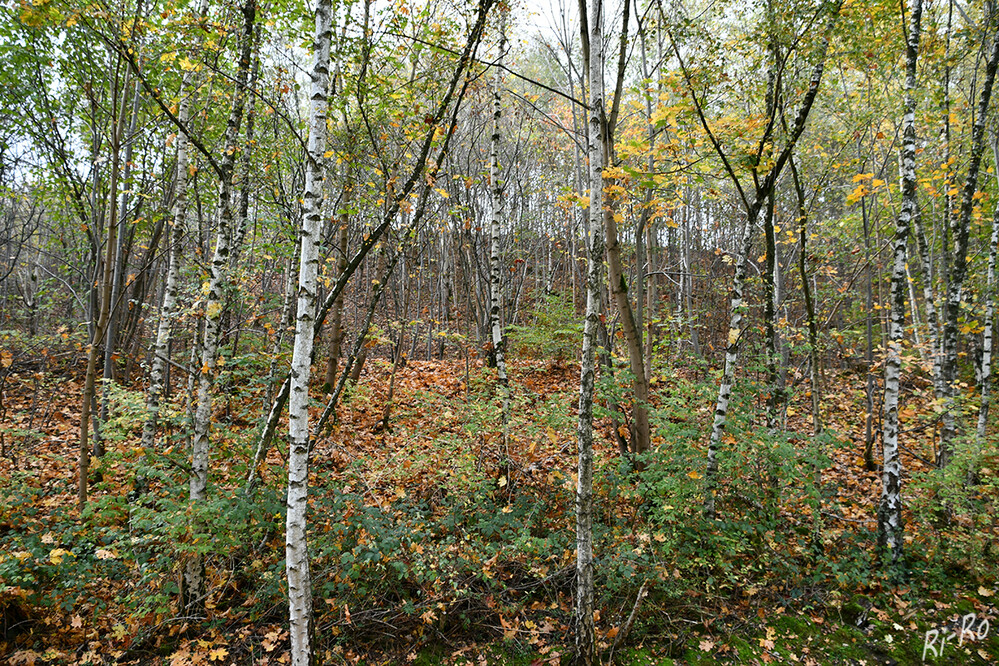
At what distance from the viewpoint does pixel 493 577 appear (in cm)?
503

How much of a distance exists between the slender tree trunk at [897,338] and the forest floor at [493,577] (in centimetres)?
40

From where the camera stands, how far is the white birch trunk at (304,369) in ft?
11.6

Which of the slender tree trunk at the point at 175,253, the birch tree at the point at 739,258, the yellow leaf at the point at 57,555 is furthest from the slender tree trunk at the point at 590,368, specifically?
the slender tree trunk at the point at 175,253

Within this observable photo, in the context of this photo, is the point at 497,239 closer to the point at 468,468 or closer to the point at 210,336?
the point at 468,468

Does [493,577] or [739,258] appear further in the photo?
[739,258]

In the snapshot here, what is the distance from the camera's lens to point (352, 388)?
7688 mm

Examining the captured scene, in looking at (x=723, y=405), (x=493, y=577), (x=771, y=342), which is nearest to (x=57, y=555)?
(x=493, y=577)

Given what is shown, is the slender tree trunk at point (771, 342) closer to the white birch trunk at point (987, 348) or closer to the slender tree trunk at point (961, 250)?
the slender tree trunk at point (961, 250)

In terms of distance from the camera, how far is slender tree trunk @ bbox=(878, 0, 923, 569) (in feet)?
17.0

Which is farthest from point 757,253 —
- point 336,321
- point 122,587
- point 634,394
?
point 122,587

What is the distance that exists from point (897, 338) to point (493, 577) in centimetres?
523

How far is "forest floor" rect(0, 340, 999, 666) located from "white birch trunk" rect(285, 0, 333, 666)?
1.06m

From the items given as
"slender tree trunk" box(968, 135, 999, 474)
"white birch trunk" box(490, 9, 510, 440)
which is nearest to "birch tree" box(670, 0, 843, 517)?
"white birch trunk" box(490, 9, 510, 440)

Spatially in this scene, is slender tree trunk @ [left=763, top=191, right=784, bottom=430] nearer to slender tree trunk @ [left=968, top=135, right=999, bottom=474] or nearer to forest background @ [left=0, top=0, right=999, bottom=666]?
Result: forest background @ [left=0, top=0, right=999, bottom=666]
